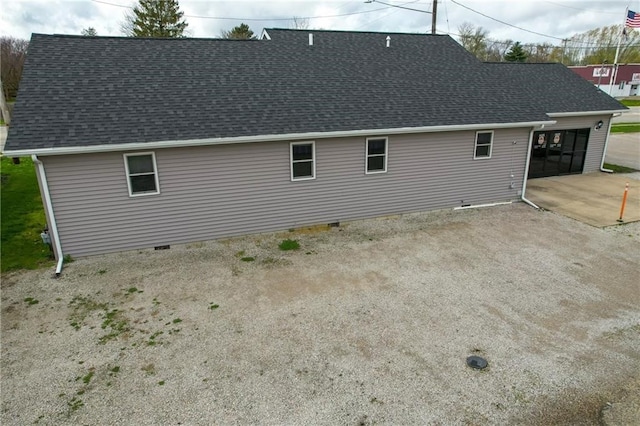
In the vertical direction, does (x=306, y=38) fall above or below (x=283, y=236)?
above

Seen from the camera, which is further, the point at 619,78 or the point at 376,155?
the point at 619,78

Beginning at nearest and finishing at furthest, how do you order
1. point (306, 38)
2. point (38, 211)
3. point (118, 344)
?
point (118, 344), point (38, 211), point (306, 38)

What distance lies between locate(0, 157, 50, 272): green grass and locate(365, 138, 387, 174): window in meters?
8.84

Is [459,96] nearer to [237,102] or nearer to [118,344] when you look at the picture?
[237,102]

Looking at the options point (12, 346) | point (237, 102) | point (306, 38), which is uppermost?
point (306, 38)

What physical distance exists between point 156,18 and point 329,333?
41811 mm

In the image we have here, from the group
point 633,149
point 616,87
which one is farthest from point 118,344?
point 616,87

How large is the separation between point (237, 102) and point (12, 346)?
7.41 metres

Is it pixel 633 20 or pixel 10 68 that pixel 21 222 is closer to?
pixel 633 20

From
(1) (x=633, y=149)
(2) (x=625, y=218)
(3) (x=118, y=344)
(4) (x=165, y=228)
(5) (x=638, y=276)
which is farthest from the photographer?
(1) (x=633, y=149)

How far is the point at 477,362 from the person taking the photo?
6004 millimetres

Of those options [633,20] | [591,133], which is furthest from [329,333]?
[633,20]

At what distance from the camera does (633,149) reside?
22.9 m

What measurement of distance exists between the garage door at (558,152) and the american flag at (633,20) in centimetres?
1229
